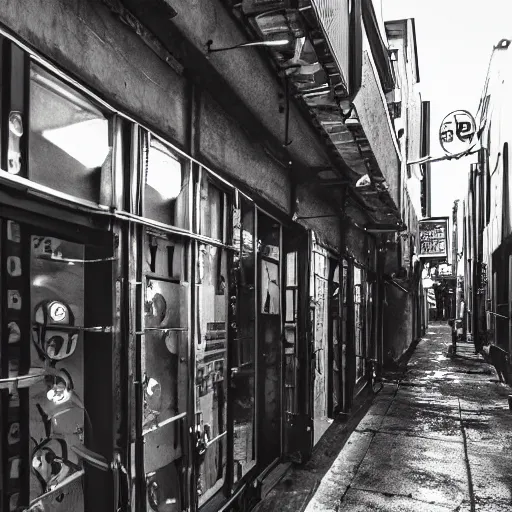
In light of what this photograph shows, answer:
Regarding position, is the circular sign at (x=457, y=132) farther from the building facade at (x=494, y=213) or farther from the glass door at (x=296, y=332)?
the glass door at (x=296, y=332)

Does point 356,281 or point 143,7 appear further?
point 356,281

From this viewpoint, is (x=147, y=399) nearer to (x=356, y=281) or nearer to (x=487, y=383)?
(x=356, y=281)

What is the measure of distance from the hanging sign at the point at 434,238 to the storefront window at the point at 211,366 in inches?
919

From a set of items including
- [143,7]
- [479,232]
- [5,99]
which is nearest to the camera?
[5,99]

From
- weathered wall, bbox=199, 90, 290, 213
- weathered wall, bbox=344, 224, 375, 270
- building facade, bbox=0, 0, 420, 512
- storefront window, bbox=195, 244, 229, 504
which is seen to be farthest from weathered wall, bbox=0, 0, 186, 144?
weathered wall, bbox=344, 224, 375, 270

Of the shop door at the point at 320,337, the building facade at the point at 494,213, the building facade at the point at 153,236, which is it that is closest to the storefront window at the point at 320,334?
the shop door at the point at 320,337

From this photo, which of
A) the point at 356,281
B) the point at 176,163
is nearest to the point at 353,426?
the point at 356,281

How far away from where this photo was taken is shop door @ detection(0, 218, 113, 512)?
106 inches

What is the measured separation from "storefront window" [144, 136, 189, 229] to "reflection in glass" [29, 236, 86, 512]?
87cm

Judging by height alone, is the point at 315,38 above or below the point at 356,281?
above

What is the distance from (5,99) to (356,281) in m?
11.7

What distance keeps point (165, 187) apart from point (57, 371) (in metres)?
1.75

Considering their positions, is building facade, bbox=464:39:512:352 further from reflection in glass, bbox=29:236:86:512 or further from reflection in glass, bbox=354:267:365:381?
reflection in glass, bbox=29:236:86:512

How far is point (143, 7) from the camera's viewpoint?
371cm
